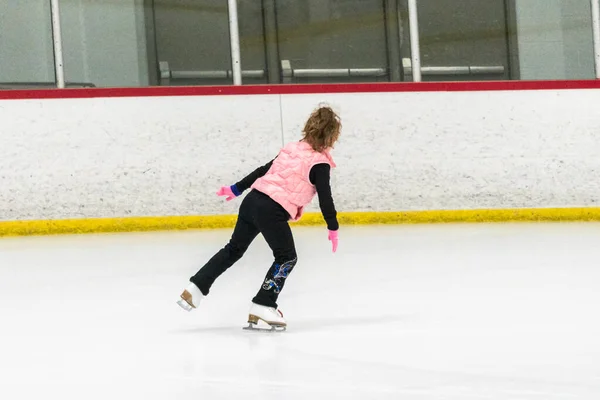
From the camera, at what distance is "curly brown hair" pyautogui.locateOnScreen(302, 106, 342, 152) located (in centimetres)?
349

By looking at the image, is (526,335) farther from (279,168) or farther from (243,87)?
(243,87)

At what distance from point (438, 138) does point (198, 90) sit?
1.78 m

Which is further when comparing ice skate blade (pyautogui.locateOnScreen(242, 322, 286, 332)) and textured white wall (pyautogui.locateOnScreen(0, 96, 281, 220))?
textured white wall (pyautogui.locateOnScreen(0, 96, 281, 220))

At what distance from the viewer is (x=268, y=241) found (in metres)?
3.52

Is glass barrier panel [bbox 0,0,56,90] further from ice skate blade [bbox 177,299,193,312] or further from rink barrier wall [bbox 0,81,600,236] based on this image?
ice skate blade [bbox 177,299,193,312]

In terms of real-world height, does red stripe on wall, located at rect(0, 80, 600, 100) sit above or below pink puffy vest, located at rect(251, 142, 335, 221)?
above

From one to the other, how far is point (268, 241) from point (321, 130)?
0.42 m

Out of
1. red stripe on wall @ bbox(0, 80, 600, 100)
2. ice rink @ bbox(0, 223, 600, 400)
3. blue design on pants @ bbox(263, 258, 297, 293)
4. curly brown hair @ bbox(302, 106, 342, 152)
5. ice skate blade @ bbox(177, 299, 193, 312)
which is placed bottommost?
ice rink @ bbox(0, 223, 600, 400)

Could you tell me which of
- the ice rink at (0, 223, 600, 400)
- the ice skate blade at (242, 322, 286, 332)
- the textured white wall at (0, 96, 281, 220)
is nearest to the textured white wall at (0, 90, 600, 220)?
the textured white wall at (0, 96, 281, 220)

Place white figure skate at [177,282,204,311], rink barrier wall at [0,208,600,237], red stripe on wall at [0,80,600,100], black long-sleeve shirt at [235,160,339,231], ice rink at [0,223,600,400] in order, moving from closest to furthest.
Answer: ice rink at [0,223,600,400]
black long-sleeve shirt at [235,160,339,231]
white figure skate at [177,282,204,311]
rink barrier wall at [0,208,600,237]
red stripe on wall at [0,80,600,100]

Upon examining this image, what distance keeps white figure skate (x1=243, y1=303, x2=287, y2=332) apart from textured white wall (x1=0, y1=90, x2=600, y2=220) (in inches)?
145

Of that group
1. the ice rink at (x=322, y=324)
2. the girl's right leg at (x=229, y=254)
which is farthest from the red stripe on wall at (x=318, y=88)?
the girl's right leg at (x=229, y=254)

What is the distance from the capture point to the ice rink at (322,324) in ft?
8.71

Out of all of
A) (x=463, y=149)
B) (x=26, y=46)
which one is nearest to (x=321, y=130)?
(x=463, y=149)
